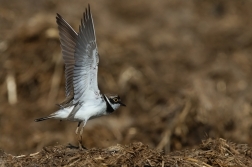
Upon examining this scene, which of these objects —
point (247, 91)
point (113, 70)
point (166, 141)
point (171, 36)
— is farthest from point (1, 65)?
point (171, 36)

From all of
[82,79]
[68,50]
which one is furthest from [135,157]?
[68,50]

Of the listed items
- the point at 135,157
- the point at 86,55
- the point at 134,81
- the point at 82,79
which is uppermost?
the point at 86,55

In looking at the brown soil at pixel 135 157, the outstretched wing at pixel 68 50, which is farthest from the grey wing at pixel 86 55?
the brown soil at pixel 135 157

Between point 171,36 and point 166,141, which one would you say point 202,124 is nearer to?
point 166,141

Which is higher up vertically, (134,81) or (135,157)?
(134,81)

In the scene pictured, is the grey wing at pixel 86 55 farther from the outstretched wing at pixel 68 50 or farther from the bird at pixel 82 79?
the outstretched wing at pixel 68 50

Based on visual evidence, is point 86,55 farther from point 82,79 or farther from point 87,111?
point 87,111
